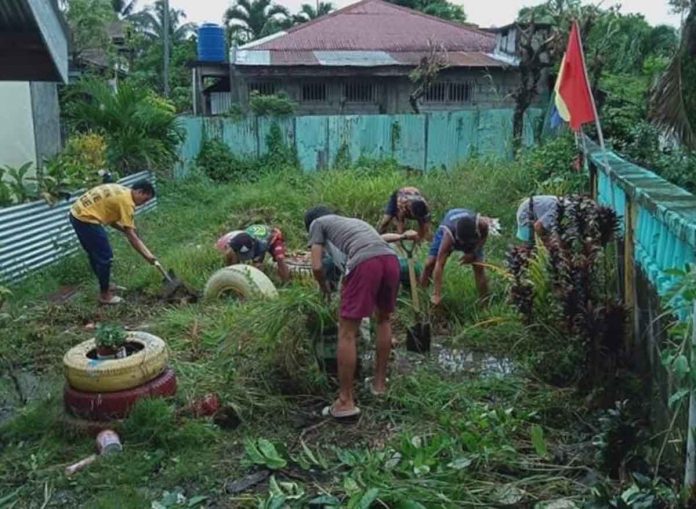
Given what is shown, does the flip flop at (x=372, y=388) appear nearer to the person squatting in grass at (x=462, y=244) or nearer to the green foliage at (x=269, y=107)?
the person squatting in grass at (x=462, y=244)

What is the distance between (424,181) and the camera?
10891mm

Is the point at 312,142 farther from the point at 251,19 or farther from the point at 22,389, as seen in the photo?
the point at 251,19

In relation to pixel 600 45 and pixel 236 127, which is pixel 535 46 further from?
pixel 236 127

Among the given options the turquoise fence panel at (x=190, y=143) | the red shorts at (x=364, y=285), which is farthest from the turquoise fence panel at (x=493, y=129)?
the red shorts at (x=364, y=285)

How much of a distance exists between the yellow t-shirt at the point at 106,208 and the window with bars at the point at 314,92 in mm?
13526

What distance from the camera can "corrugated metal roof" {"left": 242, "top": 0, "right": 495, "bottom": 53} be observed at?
70.6ft

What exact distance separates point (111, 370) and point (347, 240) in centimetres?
158

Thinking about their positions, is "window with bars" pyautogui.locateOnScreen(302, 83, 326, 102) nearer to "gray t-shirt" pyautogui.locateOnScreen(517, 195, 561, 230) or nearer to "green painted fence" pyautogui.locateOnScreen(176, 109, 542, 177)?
"green painted fence" pyautogui.locateOnScreen(176, 109, 542, 177)

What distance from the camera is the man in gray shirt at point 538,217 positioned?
5480 millimetres

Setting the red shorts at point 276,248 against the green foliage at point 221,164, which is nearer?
the red shorts at point 276,248

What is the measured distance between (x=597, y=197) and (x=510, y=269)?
232cm

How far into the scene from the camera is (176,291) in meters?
6.64

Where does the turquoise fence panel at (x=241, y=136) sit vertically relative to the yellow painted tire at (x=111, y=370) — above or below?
above

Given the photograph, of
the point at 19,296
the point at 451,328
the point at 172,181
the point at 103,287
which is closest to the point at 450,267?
the point at 451,328
